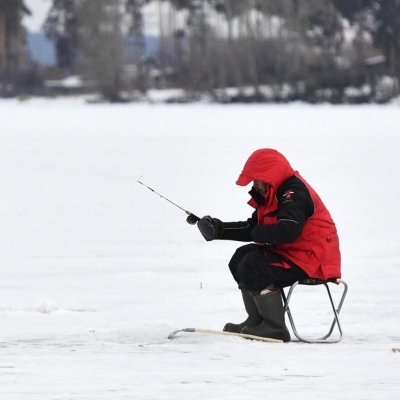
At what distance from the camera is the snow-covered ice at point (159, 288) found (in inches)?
163

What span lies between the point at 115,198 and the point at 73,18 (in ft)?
229

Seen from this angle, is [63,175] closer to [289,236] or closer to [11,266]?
[11,266]

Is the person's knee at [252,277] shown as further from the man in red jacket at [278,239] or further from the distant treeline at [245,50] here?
the distant treeline at [245,50]

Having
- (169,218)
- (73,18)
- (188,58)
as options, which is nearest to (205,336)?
(169,218)

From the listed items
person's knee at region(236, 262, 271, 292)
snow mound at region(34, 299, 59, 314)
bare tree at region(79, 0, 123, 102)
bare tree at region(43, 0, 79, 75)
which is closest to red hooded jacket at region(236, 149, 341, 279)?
person's knee at region(236, 262, 271, 292)

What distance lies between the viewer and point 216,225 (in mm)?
4949

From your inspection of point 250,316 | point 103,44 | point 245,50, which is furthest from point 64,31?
point 250,316

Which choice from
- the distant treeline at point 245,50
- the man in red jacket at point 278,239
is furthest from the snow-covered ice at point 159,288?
the distant treeline at point 245,50

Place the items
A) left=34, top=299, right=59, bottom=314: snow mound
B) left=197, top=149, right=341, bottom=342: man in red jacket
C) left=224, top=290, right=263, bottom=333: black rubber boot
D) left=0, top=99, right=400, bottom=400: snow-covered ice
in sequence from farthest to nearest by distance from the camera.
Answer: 1. left=34, top=299, right=59, bottom=314: snow mound
2. left=224, top=290, right=263, bottom=333: black rubber boot
3. left=197, top=149, right=341, bottom=342: man in red jacket
4. left=0, top=99, right=400, bottom=400: snow-covered ice

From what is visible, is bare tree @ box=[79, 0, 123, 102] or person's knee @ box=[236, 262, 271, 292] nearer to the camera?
person's knee @ box=[236, 262, 271, 292]

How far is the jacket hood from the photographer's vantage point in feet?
15.4

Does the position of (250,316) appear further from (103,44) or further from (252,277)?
(103,44)

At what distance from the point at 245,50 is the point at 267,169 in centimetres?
5842

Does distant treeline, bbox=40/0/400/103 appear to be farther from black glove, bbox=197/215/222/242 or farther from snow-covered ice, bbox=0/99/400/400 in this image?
black glove, bbox=197/215/222/242
